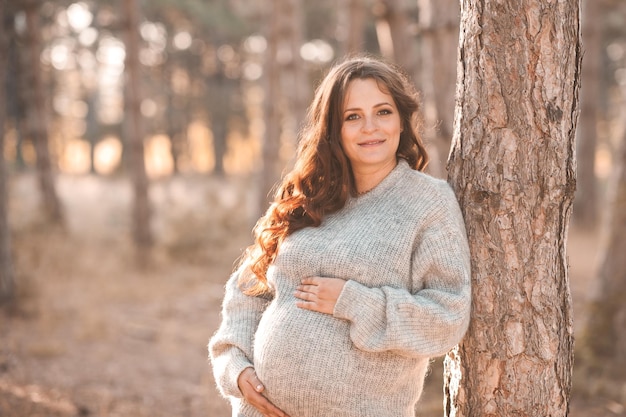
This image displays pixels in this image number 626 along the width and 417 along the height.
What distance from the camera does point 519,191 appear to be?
230cm

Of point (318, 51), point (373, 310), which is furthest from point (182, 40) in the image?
point (373, 310)

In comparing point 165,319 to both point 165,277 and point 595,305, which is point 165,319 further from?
point 595,305

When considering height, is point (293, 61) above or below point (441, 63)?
above

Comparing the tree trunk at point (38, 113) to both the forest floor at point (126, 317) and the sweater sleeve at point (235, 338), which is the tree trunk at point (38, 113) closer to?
the forest floor at point (126, 317)

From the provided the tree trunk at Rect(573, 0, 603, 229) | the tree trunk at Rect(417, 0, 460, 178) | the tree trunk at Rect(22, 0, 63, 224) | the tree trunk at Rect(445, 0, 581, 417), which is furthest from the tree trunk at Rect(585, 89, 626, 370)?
the tree trunk at Rect(22, 0, 63, 224)

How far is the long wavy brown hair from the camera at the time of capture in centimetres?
264

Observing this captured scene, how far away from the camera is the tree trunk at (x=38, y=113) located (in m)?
10.9

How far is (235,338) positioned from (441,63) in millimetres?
3238

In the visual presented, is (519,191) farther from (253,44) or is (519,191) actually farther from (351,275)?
(253,44)

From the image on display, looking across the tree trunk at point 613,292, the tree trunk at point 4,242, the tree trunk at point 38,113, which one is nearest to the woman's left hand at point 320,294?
the tree trunk at point 613,292

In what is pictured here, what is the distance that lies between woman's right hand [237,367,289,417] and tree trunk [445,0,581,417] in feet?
2.56

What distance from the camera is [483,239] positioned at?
2379 millimetres

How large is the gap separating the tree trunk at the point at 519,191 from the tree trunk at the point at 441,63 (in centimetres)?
261

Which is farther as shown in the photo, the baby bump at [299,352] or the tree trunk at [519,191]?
the baby bump at [299,352]
